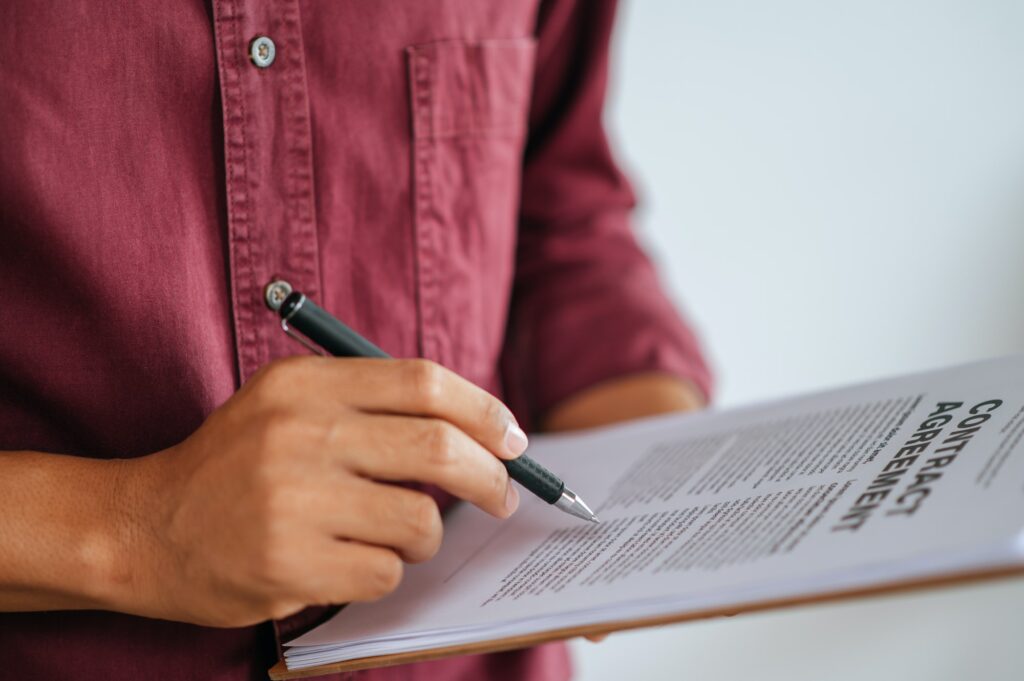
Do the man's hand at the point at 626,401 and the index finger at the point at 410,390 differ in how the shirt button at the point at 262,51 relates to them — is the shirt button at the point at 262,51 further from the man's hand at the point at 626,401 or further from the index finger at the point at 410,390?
the man's hand at the point at 626,401

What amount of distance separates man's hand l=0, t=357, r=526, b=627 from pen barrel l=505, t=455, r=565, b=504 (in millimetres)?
41

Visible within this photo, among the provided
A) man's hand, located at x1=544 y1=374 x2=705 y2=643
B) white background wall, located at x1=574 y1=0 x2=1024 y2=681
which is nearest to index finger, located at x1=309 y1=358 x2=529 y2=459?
man's hand, located at x1=544 y1=374 x2=705 y2=643

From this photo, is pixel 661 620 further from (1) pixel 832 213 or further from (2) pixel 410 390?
(1) pixel 832 213

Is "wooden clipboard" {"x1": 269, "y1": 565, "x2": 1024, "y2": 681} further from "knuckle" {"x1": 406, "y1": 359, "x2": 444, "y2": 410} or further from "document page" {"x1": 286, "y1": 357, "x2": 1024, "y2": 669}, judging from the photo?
"knuckle" {"x1": 406, "y1": 359, "x2": 444, "y2": 410}

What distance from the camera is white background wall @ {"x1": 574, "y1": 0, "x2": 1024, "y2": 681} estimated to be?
1381 mm

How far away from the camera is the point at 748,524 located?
45 centimetres

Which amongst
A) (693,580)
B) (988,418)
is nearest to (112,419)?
(693,580)

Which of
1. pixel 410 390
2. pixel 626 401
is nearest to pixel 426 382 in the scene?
pixel 410 390

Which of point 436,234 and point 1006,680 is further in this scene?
point 1006,680

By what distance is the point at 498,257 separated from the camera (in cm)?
77

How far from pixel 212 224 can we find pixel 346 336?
0.15 meters

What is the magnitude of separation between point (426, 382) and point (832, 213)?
1.21 metres

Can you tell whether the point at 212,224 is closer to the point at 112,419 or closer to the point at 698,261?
the point at 112,419

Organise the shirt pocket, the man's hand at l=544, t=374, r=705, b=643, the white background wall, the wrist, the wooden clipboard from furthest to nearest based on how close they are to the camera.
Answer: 1. the white background wall
2. the man's hand at l=544, t=374, r=705, b=643
3. the shirt pocket
4. the wrist
5. the wooden clipboard
